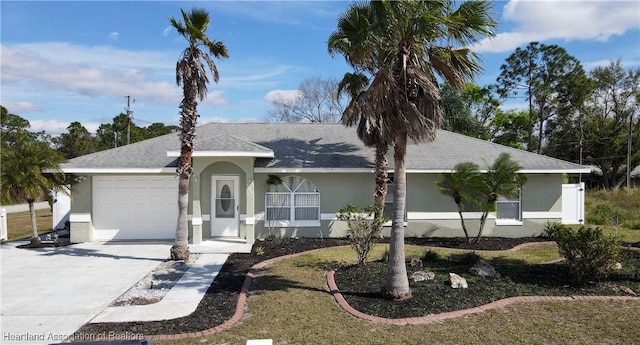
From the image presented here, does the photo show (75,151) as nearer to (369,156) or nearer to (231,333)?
(369,156)

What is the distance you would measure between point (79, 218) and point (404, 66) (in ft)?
42.5

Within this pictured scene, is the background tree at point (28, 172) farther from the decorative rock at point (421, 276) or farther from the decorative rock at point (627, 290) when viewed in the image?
the decorative rock at point (627, 290)

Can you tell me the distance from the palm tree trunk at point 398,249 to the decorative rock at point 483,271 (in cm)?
249

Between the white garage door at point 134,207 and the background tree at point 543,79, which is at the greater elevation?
the background tree at point 543,79

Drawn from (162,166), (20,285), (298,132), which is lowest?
(20,285)

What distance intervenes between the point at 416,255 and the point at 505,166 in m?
4.05

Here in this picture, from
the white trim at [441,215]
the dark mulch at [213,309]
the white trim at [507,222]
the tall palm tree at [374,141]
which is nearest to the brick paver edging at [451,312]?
the dark mulch at [213,309]

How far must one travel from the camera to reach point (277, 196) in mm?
15352

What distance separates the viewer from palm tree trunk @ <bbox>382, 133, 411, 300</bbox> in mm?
8008

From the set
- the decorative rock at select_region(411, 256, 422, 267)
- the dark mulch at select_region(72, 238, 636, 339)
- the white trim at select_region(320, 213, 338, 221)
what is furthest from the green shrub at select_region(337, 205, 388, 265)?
the white trim at select_region(320, 213, 338, 221)

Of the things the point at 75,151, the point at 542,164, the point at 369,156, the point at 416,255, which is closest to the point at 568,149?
the point at 542,164

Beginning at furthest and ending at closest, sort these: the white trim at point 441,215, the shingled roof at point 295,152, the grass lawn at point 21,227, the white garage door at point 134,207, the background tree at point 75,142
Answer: the background tree at point 75,142, the grass lawn at point 21,227, the white trim at point 441,215, the white garage door at point 134,207, the shingled roof at point 295,152

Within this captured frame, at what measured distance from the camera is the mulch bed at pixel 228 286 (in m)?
6.98

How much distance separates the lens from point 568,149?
39844 mm
